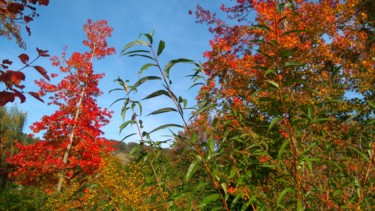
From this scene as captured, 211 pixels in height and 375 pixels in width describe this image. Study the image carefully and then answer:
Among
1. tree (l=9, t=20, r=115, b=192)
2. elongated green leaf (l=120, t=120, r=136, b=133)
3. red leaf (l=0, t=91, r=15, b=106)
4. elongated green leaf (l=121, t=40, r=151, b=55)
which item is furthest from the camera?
tree (l=9, t=20, r=115, b=192)

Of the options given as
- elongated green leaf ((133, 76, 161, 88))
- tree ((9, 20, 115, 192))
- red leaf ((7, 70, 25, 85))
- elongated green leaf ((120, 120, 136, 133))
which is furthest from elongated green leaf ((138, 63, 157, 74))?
tree ((9, 20, 115, 192))

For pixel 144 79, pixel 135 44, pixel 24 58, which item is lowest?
pixel 144 79

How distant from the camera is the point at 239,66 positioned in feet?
37.7

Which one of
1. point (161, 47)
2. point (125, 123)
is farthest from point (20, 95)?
point (161, 47)

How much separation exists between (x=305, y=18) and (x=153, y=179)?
35.3 feet

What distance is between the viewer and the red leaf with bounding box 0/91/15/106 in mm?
1521

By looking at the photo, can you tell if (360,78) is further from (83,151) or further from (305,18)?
(83,151)

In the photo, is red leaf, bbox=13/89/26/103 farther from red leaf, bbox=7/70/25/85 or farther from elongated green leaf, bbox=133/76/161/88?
elongated green leaf, bbox=133/76/161/88

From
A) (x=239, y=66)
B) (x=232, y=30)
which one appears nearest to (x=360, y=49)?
(x=239, y=66)

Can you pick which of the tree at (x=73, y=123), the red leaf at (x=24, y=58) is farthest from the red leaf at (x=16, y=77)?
the tree at (x=73, y=123)

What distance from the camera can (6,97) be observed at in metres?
1.54

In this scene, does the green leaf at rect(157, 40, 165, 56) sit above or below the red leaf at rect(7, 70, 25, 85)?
below

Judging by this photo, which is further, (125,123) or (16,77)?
(125,123)

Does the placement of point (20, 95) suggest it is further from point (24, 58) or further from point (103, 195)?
point (103, 195)
